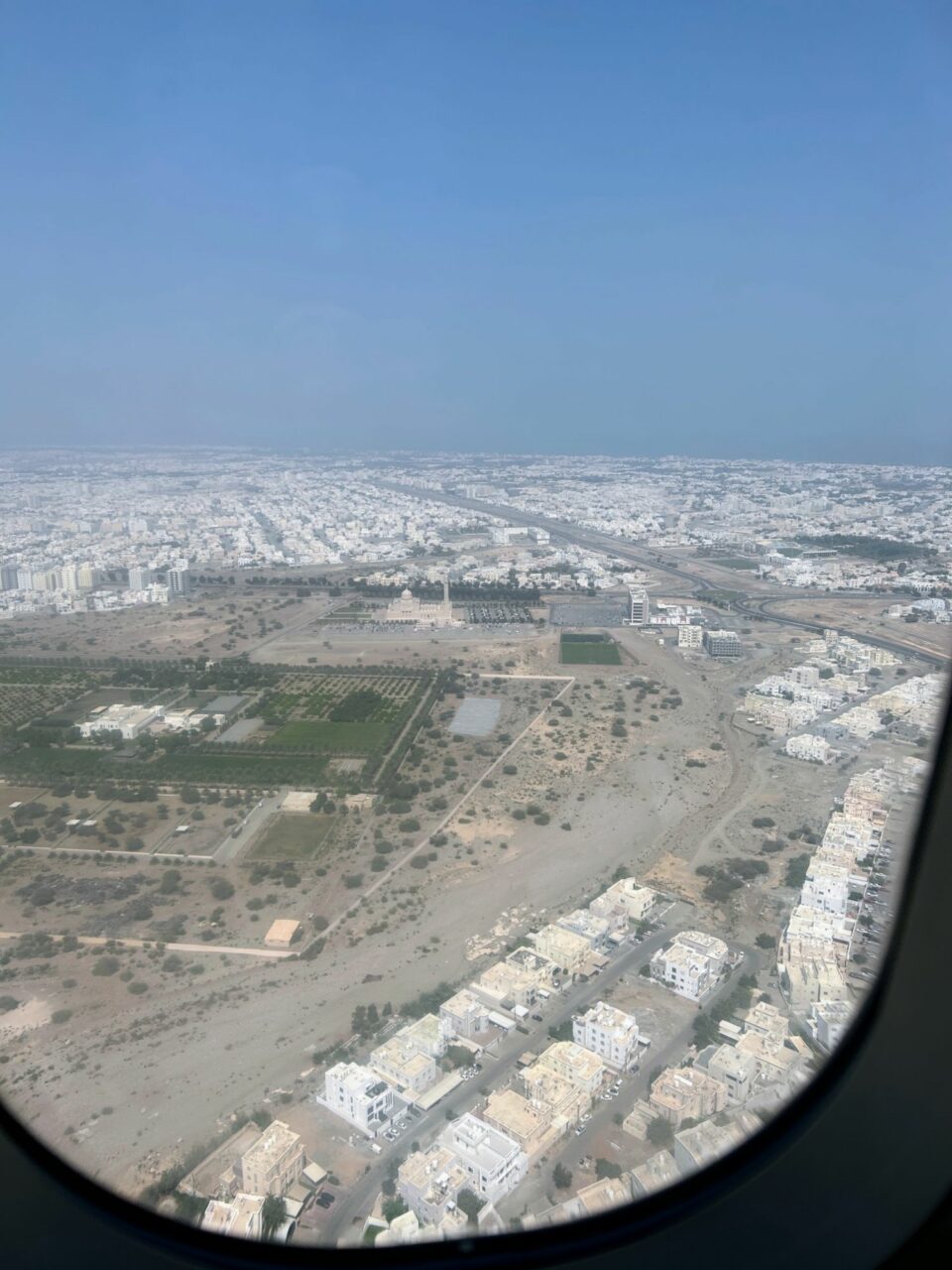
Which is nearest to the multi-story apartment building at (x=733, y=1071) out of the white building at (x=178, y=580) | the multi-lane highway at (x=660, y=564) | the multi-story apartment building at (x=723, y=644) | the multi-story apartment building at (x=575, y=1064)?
the multi-story apartment building at (x=575, y=1064)

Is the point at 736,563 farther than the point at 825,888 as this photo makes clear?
Yes

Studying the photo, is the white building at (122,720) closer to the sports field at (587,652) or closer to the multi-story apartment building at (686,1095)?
the sports field at (587,652)

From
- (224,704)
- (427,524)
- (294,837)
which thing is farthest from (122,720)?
(427,524)

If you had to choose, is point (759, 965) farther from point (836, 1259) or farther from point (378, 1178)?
point (836, 1259)

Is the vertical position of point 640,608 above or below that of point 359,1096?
below

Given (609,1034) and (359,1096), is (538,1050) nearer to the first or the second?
(609,1034)

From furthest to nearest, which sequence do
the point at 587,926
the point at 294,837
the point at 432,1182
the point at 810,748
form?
the point at 810,748 → the point at 294,837 → the point at 587,926 → the point at 432,1182

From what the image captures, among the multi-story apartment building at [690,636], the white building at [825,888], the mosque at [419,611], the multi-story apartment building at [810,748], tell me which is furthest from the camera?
the mosque at [419,611]
